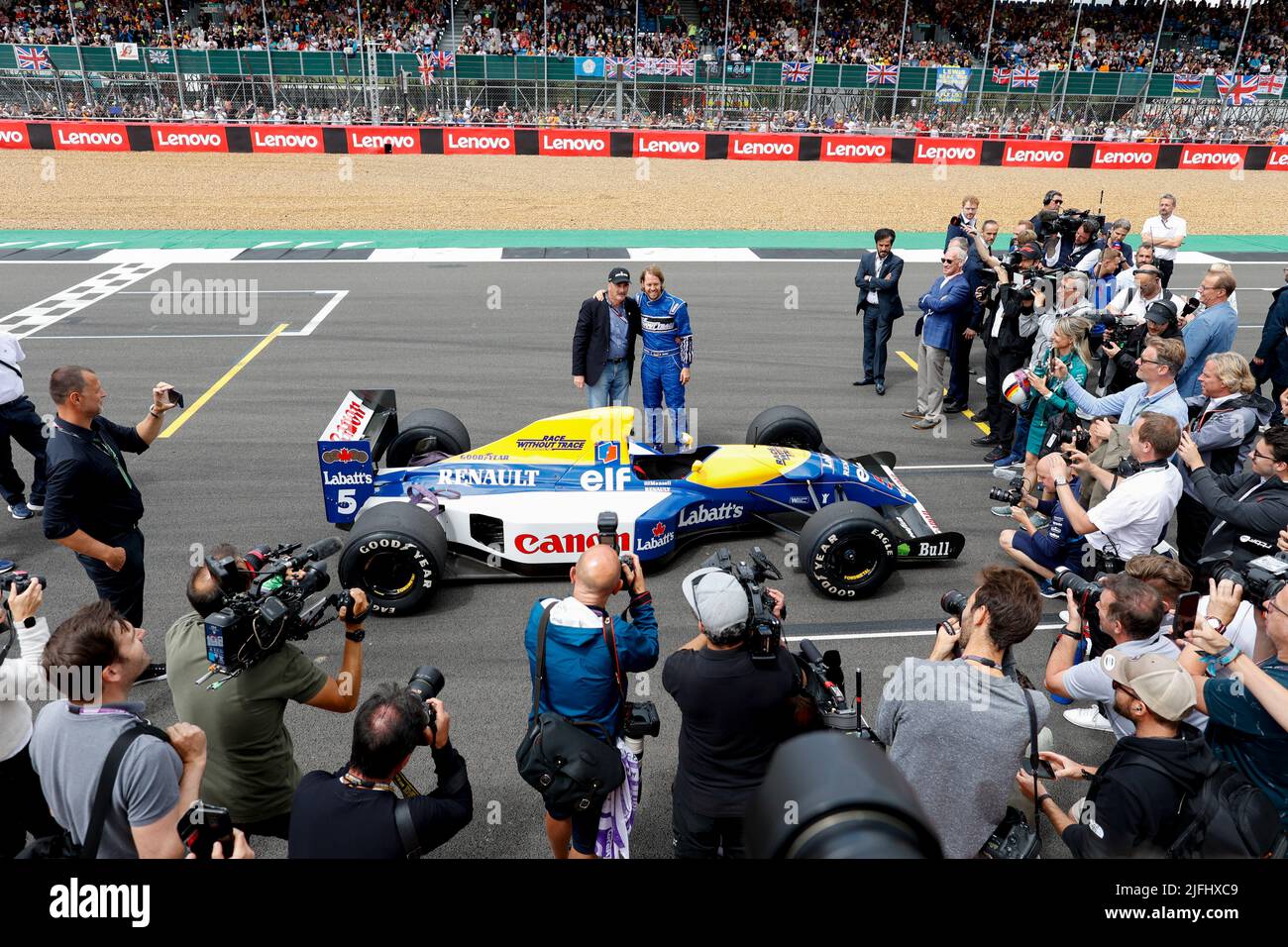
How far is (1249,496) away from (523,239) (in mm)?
16800

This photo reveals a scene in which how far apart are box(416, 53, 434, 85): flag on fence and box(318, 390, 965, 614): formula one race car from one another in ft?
83.5

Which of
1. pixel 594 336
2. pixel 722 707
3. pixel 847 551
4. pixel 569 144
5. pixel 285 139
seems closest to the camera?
pixel 722 707

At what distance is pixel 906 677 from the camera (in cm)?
297

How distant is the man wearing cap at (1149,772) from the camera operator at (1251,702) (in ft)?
1.51

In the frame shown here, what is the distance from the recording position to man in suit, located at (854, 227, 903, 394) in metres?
9.73

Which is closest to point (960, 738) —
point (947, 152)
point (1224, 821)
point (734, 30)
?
point (1224, 821)

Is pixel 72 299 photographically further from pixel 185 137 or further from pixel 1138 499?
pixel 1138 499

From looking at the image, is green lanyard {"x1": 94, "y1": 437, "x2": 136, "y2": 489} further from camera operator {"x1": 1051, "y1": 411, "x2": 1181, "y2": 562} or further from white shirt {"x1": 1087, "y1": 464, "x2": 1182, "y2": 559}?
white shirt {"x1": 1087, "y1": 464, "x2": 1182, "y2": 559}

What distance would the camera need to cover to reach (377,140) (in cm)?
2672

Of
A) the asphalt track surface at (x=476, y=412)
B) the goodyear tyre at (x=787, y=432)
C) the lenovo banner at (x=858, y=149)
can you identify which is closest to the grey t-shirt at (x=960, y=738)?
the asphalt track surface at (x=476, y=412)

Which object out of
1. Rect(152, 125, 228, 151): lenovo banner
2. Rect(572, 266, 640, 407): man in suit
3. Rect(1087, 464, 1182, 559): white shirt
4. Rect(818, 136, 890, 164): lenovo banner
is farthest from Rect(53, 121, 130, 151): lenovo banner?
Rect(1087, 464, 1182, 559): white shirt

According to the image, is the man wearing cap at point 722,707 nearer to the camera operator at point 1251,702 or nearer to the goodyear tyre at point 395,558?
the camera operator at point 1251,702

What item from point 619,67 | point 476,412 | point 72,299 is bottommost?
point 476,412
